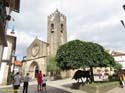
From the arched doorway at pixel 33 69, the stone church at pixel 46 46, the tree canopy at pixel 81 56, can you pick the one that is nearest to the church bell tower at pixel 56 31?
the stone church at pixel 46 46

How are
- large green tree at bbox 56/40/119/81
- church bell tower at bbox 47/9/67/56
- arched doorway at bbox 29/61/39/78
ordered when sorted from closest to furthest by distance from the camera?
1. large green tree at bbox 56/40/119/81
2. church bell tower at bbox 47/9/67/56
3. arched doorway at bbox 29/61/39/78

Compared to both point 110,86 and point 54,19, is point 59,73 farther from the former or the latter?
point 110,86

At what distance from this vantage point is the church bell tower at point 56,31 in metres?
46.0

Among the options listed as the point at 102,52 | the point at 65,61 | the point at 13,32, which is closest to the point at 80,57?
the point at 65,61

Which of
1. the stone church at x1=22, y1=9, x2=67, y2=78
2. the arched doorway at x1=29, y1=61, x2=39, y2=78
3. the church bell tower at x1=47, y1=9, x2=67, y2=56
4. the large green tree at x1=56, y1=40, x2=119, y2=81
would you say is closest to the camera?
the large green tree at x1=56, y1=40, x2=119, y2=81

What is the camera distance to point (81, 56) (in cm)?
1878

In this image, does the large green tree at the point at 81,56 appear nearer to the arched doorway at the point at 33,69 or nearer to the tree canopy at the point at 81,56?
the tree canopy at the point at 81,56

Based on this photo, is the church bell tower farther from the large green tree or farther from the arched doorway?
the large green tree

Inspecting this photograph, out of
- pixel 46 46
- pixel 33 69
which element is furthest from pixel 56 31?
pixel 33 69

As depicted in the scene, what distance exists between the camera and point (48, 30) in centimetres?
4875

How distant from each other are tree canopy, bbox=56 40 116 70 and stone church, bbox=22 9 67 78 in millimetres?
24763

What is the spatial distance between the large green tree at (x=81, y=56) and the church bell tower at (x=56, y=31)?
25401 mm

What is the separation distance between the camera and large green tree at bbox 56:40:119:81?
18.7 metres

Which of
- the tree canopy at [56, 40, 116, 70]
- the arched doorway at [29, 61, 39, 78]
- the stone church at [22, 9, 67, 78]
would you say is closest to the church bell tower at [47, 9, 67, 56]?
the stone church at [22, 9, 67, 78]
